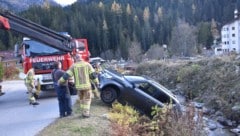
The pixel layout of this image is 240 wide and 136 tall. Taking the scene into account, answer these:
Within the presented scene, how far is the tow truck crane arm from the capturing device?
16645 millimetres

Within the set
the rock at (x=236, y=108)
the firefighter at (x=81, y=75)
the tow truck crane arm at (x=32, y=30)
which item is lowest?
the rock at (x=236, y=108)

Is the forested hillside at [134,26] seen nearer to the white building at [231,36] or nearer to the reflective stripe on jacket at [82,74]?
the white building at [231,36]

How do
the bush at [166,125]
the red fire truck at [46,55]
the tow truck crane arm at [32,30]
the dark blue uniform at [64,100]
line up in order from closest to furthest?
the bush at [166,125]
the dark blue uniform at [64,100]
the tow truck crane arm at [32,30]
the red fire truck at [46,55]

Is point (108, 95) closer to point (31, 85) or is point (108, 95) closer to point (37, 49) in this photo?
point (31, 85)

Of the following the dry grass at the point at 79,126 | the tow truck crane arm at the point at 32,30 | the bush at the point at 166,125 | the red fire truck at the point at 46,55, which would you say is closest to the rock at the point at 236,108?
the red fire truck at the point at 46,55

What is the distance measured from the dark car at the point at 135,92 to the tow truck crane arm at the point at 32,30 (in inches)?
148

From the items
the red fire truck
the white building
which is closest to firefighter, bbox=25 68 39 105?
the red fire truck

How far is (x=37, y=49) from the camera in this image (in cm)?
1928

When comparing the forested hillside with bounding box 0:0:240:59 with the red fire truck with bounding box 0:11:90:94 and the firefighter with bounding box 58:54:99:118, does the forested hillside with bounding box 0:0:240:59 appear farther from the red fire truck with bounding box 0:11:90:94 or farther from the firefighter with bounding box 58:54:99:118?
the firefighter with bounding box 58:54:99:118

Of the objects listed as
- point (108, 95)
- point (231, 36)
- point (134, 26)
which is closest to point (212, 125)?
point (108, 95)

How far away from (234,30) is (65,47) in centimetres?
8746

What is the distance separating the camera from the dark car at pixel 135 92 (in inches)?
571

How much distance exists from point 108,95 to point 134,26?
118 m

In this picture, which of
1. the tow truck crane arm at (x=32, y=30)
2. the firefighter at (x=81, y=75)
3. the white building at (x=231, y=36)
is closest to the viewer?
the firefighter at (x=81, y=75)
